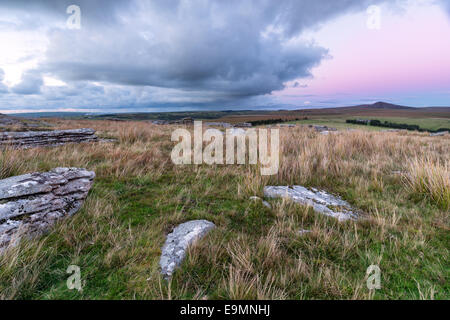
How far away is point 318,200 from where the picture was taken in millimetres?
3809

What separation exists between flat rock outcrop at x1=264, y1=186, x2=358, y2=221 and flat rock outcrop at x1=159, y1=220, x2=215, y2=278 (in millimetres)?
1752

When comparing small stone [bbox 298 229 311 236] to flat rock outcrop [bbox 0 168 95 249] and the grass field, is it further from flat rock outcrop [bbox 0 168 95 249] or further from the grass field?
flat rock outcrop [bbox 0 168 95 249]

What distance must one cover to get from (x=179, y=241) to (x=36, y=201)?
2119 mm

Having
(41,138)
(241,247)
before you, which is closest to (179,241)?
(241,247)

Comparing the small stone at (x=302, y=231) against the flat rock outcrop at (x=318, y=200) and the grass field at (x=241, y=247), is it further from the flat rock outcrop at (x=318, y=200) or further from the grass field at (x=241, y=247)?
the flat rock outcrop at (x=318, y=200)

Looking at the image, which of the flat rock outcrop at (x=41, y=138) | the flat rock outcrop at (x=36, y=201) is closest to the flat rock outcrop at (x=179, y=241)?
the flat rock outcrop at (x=36, y=201)

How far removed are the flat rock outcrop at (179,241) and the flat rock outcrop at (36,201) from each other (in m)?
1.74

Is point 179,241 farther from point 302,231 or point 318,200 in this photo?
point 318,200

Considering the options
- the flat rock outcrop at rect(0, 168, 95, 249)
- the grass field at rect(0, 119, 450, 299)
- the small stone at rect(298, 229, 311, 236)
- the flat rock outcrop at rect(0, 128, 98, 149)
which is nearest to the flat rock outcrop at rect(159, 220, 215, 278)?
the grass field at rect(0, 119, 450, 299)

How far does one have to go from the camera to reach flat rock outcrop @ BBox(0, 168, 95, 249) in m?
2.39

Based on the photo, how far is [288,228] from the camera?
9.12ft

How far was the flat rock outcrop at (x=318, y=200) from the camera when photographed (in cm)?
334
